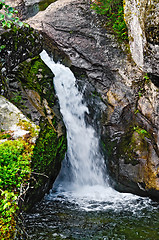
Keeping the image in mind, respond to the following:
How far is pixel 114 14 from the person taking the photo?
8.44 m

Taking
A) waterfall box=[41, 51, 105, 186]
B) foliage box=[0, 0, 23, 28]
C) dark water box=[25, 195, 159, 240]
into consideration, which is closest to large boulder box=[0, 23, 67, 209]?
dark water box=[25, 195, 159, 240]

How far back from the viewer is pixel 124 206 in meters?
6.29

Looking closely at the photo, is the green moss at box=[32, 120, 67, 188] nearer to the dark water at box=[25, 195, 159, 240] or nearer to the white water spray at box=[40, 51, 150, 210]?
the dark water at box=[25, 195, 159, 240]

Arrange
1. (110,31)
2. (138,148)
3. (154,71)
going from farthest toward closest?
(110,31), (138,148), (154,71)

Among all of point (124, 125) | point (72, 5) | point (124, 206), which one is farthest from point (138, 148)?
point (72, 5)

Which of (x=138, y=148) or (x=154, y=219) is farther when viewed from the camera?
(x=138, y=148)

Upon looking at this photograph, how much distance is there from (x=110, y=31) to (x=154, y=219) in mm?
6453

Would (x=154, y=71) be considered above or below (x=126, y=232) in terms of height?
above

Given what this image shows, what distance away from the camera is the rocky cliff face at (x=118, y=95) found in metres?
7.05

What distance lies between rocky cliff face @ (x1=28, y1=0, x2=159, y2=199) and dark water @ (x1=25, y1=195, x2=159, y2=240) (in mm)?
1349

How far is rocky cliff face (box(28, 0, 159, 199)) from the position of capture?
705 centimetres

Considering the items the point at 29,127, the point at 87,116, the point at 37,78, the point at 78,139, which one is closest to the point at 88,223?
the point at 29,127

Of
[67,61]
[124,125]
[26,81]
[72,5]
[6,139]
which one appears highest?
[72,5]

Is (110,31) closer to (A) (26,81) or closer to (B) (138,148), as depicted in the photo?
(A) (26,81)
